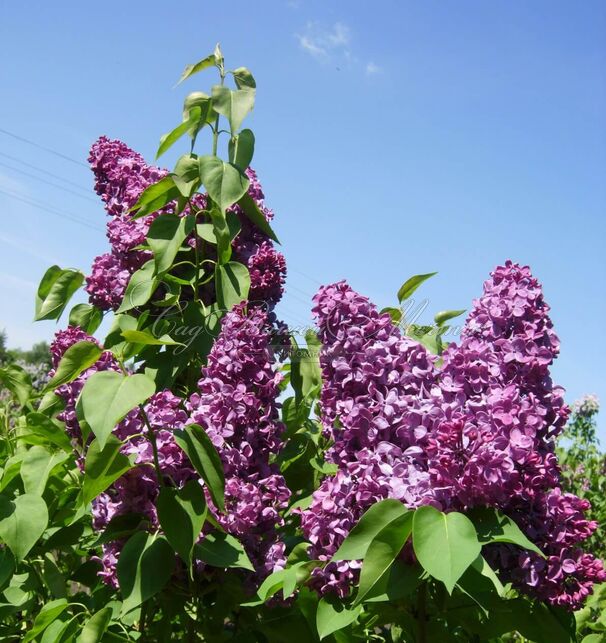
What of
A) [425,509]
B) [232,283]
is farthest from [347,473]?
[232,283]

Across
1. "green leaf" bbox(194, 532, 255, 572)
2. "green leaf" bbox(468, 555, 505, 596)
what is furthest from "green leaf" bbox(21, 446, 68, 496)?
"green leaf" bbox(468, 555, 505, 596)

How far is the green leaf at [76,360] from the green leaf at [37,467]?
1.26ft

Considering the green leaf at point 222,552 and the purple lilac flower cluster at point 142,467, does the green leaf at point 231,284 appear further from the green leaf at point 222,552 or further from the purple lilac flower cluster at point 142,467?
the green leaf at point 222,552

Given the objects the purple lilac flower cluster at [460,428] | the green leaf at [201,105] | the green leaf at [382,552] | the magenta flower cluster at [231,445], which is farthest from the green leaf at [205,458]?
the green leaf at [201,105]

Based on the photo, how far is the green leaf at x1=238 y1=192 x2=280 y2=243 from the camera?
2.51 m

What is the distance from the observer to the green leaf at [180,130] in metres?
2.46

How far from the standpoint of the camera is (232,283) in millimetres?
2367

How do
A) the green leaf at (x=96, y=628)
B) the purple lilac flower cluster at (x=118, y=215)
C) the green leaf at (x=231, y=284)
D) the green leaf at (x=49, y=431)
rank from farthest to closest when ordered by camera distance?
1. the purple lilac flower cluster at (x=118, y=215)
2. the green leaf at (x=231, y=284)
3. the green leaf at (x=49, y=431)
4. the green leaf at (x=96, y=628)

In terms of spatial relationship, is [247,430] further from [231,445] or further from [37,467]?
[37,467]

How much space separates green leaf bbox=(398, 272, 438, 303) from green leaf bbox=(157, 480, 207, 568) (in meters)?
0.93

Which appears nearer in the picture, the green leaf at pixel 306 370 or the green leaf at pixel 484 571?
the green leaf at pixel 484 571

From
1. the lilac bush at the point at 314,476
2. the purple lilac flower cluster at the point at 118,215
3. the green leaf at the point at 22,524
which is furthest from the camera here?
the purple lilac flower cluster at the point at 118,215

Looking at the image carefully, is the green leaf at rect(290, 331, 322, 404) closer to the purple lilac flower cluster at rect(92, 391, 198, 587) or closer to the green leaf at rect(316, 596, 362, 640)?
the purple lilac flower cluster at rect(92, 391, 198, 587)

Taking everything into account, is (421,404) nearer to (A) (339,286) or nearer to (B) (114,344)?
(A) (339,286)
